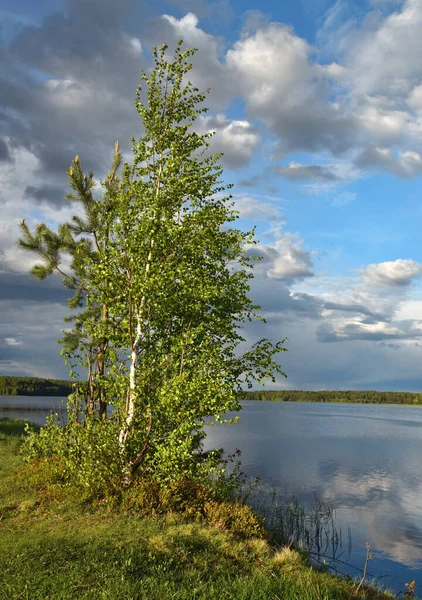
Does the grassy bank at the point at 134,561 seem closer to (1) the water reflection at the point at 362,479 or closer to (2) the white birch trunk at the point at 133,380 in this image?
(2) the white birch trunk at the point at 133,380

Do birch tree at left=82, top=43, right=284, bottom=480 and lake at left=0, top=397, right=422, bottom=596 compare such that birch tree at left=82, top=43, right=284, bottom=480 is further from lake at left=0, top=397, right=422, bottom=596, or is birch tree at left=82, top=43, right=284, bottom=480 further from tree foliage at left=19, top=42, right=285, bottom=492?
Result: lake at left=0, top=397, right=422, bottom=596

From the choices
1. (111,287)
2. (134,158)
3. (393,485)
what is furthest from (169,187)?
(393,485)

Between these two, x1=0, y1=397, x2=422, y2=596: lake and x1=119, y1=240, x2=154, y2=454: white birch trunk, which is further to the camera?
x1=0, y1=397, x2=422, y2=596: lake

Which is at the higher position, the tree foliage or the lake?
the tree foliage

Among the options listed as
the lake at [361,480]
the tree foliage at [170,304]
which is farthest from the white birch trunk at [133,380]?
the lake at [361,480]

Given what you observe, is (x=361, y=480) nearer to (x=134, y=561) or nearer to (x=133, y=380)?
(x=133, y=380)

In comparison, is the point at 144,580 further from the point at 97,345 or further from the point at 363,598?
the point at 97,345

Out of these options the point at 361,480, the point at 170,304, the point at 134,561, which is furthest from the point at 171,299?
the point at 361,480

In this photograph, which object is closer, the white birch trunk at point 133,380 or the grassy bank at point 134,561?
the grassy bank at point 134,561

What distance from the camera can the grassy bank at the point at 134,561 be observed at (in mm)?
8625

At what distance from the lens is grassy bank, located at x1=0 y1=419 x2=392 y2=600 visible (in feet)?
28.3

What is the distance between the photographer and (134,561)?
10.0 meters

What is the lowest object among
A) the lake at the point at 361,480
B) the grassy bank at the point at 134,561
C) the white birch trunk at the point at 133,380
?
the lake at the point at 361,480

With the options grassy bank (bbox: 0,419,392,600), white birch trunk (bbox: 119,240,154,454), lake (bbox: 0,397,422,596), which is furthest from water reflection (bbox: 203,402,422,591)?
white birch trunk (bbox: 119,240,154,454)
